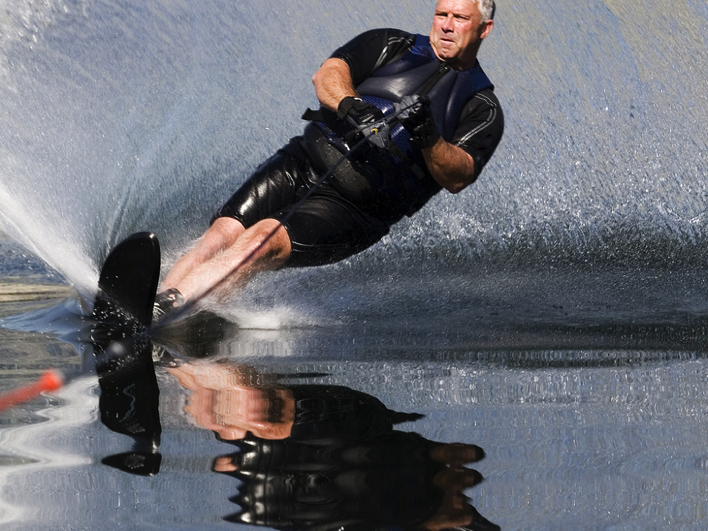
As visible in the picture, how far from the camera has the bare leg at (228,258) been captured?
116 inches

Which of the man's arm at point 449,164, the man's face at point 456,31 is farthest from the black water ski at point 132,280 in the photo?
the man's face at point 456,31

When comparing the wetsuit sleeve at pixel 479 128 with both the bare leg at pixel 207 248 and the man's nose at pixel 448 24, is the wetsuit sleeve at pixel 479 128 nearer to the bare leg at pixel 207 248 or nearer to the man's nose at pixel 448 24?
the man's nose at pixel 448 24

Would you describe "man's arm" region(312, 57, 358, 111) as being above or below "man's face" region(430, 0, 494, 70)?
below

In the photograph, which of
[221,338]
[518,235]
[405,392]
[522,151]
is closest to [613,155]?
[522,151]

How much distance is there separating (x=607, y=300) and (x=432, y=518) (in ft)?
8.53

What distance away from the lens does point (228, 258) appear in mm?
3049

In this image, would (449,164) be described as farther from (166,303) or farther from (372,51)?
(166,303)

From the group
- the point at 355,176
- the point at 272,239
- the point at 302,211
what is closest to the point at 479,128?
the point at 355,176

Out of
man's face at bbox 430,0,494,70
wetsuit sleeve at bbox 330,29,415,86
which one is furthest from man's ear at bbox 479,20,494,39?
wetsuit sleeve at bbox 330,29,415,86

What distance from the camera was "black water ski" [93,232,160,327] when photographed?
266cm

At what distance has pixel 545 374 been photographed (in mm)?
2338

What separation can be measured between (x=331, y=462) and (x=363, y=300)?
7.14ft

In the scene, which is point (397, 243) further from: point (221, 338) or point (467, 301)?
point (221, 338)

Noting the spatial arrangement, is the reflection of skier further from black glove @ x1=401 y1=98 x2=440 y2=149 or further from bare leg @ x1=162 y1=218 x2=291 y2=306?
black glove @ x1=401 y1=98 x2=440 y2=149
